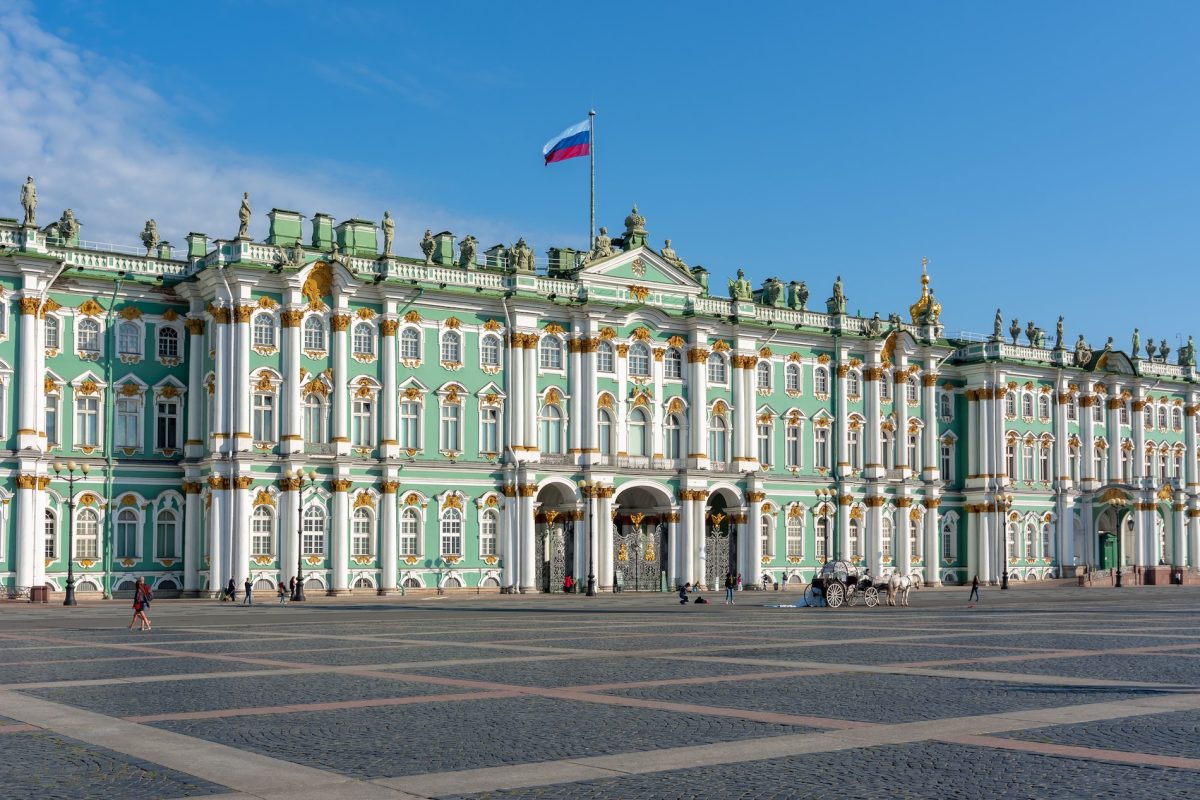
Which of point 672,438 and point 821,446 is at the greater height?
point 672,438

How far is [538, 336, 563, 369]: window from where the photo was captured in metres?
74.5

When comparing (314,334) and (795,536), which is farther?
(795,536)

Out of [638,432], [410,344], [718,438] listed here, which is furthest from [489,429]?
[718,438]

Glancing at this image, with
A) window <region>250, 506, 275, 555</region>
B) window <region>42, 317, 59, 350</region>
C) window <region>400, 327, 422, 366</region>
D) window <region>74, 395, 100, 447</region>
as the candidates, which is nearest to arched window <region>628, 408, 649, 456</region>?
window <region>400, 327, 422, 366</region>

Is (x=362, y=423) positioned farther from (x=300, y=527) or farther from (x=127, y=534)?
(x=127, y=534)

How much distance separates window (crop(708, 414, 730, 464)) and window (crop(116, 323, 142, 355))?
3067 cm

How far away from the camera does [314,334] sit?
67625mm

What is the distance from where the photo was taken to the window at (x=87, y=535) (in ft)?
210

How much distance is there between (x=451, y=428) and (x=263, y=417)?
9.83m

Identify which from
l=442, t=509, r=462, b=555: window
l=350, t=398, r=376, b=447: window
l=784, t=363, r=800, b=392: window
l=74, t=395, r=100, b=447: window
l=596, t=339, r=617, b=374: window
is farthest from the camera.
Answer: l=784, t=363, r=800, b=392: window

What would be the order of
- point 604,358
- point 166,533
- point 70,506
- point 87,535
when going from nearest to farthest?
point 70,506 < point 87,535 < point 166,533 < point 604,358

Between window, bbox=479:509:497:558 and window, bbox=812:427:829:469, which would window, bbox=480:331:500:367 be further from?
window, bbox=812:427:829:469

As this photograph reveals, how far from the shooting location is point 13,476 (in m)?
61.7

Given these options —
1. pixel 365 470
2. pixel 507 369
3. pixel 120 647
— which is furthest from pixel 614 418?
pixel 120 647
